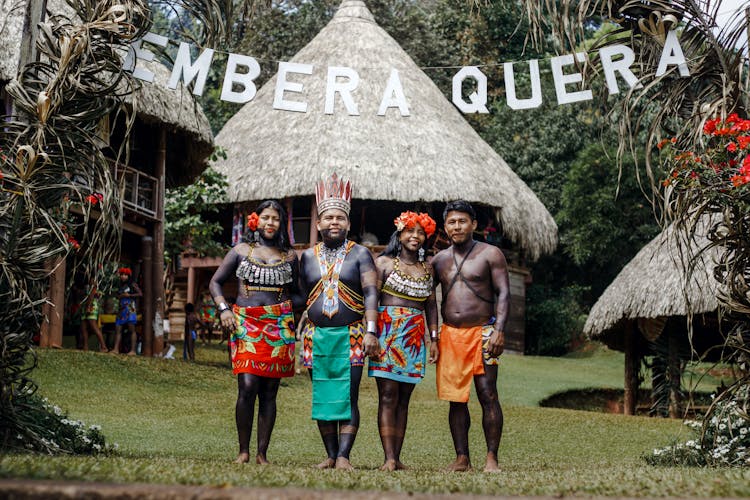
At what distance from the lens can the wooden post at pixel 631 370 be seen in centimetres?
1550

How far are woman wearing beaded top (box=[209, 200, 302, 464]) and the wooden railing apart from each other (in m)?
8.86

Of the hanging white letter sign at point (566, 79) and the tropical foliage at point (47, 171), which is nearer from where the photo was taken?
the tropical foliage at point (47, 171)

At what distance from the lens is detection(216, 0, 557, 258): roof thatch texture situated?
66.1 ft

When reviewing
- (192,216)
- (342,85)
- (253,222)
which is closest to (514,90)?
(342,85)

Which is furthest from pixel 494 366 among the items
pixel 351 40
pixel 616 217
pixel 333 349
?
pixel 616 217

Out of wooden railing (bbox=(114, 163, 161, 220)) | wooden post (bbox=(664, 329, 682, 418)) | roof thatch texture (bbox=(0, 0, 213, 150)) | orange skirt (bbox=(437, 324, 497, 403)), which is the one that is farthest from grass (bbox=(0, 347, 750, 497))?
roof thatch texture (bbox=(0, 0, 213, 150))

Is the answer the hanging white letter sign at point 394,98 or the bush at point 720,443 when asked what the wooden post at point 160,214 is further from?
the bush at point 720,443

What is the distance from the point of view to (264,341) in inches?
251

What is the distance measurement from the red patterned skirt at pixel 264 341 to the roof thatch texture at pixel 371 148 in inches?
525

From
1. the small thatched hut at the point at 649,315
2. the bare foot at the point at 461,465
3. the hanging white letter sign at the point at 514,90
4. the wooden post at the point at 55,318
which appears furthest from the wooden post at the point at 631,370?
the bare foot at the point at 461,465

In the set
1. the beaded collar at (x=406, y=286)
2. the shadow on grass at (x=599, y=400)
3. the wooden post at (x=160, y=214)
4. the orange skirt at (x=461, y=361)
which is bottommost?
the shadow on grass at (x=599, y=400)

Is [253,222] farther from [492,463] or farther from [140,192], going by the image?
[140,192]

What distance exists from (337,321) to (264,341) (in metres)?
0.48

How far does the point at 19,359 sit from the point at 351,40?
1761cm
